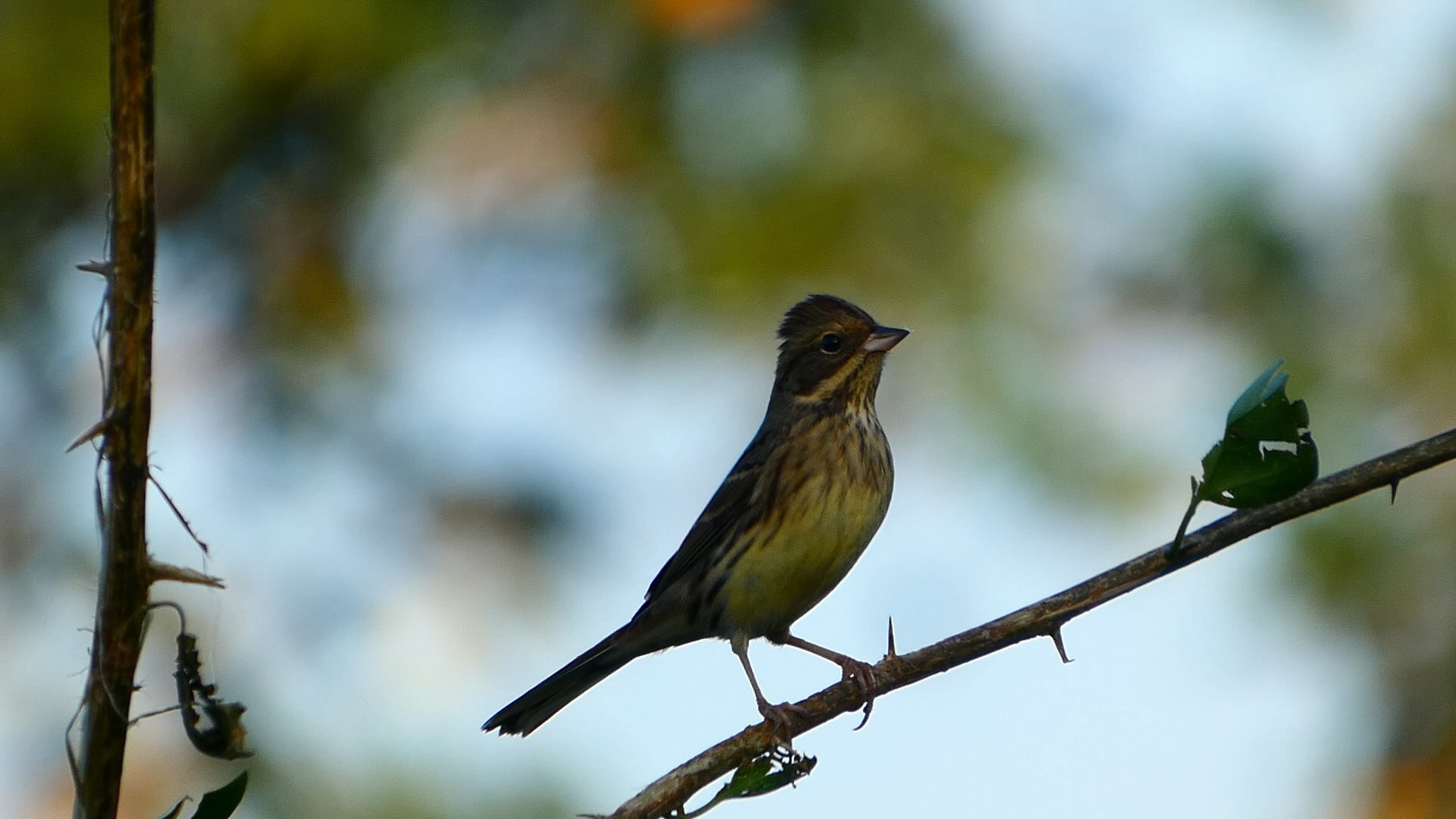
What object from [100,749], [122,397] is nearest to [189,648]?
[100,749]

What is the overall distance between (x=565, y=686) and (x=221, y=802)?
3.61m

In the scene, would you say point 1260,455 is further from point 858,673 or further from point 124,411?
point 858,673

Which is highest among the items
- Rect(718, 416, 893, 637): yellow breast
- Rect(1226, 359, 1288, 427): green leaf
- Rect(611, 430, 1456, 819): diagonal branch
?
Rect(718, 416, 893, 637): yellow breast

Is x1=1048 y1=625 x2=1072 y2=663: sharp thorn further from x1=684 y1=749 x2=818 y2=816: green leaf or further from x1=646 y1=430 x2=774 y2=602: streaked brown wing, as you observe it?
x1=646 y1=430 x2=774 y2=602: streaked brown wing

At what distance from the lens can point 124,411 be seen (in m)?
1.41

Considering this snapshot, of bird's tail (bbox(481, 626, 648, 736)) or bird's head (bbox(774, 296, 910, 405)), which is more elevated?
bird's head (bbox(774, 296, 910, 405))

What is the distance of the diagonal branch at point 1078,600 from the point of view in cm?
213

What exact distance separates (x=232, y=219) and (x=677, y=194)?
1.82 meters

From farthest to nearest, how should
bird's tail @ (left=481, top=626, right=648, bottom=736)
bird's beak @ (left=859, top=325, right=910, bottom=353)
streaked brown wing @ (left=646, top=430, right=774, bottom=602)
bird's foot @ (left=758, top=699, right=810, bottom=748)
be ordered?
bird's beak @ (left=859, top=325, right=910, bottom=353) → streaked brown wing @ (left=646, top=430, right=774, bottom=602) → bird's tail @ (left=481, top=626, right=648, bottom=736) → bird's foot @ (left=758, top=699, right=810, bottom=748)

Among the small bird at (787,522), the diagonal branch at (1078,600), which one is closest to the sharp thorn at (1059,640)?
the diagonal branch at (1078,600)

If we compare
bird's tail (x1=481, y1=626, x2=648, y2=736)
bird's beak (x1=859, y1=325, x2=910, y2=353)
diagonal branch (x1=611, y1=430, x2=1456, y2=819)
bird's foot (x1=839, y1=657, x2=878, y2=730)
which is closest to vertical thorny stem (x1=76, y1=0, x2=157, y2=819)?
diagonal branch (x1=611, y1=430, x2=1456, y2=819)

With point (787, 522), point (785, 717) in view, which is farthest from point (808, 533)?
point (785, 717)

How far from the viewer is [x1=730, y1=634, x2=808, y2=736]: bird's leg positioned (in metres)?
3.21

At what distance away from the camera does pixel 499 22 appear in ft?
22.2
